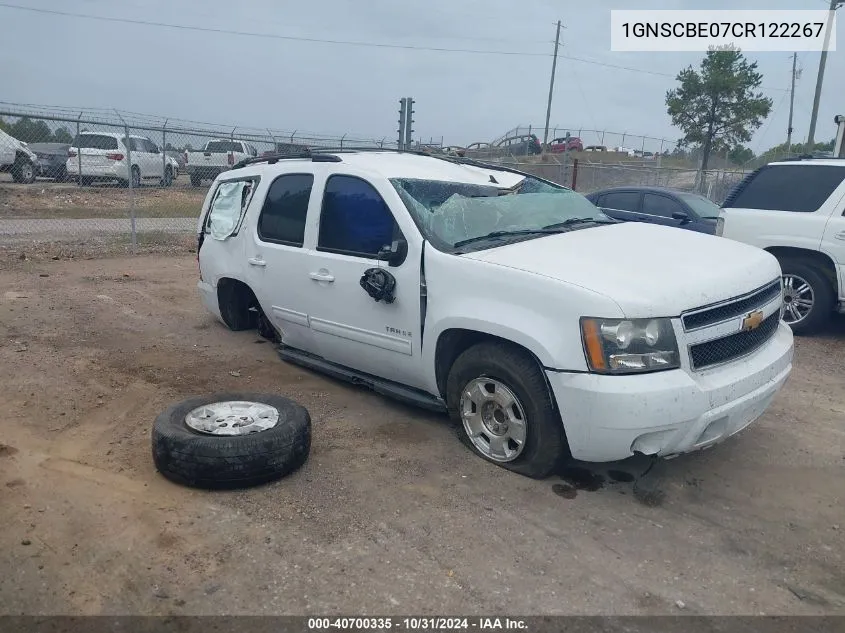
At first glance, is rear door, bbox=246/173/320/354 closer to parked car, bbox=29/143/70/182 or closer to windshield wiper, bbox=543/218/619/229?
windshield wiper, bbox=543/218/619/229

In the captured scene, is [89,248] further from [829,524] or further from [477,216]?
[829,524]

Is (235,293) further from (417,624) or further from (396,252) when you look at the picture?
(417,624)

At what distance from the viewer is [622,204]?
35.5 ft

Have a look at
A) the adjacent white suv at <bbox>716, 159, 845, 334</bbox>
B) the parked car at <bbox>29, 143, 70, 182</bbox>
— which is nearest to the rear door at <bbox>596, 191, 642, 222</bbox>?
the adjacent white suv at <bbox>716, 159, 845, 334</bbox>

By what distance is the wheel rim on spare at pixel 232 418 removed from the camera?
3891 mm

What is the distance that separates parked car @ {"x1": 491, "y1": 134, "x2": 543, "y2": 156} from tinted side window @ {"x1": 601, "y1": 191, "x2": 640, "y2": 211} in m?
21.7

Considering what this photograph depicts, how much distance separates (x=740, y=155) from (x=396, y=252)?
34175 millimetres

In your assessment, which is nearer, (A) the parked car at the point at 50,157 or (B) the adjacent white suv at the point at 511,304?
(B) the adjacent white suv at the point at 511,304

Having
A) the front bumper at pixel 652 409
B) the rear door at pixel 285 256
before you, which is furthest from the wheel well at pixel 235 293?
the front bumper at pixel 652 409

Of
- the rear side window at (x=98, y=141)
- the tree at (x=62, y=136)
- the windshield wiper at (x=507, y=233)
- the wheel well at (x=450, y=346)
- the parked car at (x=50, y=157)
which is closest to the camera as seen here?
the wheel well at (x=450, y=346)

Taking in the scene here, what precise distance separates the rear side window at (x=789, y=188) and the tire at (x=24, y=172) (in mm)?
13954

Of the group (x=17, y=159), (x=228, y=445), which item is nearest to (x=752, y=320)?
(x=228, y=445)

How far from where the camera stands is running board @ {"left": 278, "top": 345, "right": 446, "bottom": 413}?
4.41m

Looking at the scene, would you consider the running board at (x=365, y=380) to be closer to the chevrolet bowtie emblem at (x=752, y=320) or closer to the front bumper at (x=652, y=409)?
the front bumper at (x=652, y=409)
